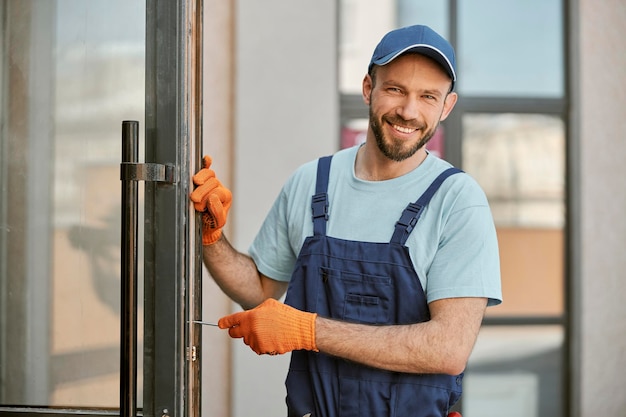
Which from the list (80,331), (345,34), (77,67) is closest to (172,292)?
(80,331)

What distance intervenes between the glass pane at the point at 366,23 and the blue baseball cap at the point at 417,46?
245 centimetres

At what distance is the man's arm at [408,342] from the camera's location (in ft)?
5.75

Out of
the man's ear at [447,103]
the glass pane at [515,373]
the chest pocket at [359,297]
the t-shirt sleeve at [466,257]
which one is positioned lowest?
the glass pane at [515,373]

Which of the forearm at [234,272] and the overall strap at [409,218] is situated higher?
the overall strap at [409,218]

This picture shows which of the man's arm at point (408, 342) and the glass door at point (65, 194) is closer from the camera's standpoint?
the glass door at point (65, 194)

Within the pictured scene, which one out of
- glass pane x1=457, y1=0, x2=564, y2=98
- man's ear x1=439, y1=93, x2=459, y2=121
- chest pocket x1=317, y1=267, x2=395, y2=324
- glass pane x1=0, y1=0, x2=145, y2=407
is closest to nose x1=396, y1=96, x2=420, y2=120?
man's ear x1=439, y1=93, x2=459, y2=121

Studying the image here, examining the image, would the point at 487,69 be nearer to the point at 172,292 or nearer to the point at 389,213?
the point at 389,213

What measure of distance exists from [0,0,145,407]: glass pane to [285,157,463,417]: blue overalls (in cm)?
45

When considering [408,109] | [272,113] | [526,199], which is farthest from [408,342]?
[526,199]

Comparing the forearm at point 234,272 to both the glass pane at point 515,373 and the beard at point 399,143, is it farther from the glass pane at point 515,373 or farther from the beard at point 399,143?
the glass pane at point 515,373

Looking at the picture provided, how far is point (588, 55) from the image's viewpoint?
4477mm

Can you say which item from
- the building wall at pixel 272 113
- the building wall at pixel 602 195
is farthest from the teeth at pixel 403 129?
the building wall at pixel 602 195

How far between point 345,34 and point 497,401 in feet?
6.81

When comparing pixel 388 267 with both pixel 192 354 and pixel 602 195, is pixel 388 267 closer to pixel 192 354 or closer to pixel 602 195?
pixel 192 354
